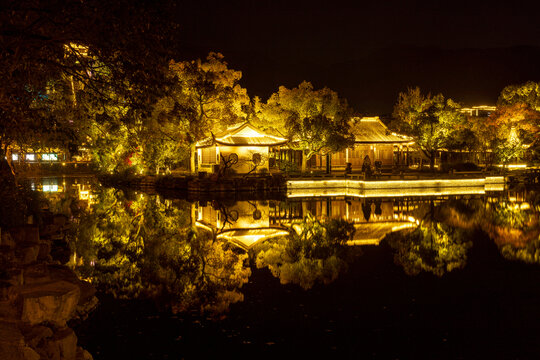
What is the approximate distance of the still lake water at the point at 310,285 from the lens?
7.53m

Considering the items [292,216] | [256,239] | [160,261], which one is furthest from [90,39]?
[292,216]

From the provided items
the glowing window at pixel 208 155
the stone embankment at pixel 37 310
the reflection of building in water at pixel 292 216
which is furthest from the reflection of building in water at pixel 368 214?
the glowing window at pixel 208 155

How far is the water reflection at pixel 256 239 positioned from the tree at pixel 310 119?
9397 mm

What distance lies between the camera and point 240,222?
20172mm

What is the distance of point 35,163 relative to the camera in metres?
53.8

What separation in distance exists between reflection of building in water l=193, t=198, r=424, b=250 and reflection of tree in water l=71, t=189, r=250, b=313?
4.11 feet

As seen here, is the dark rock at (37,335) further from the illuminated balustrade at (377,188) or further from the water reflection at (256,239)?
the illuminated balustrade at (377,188)

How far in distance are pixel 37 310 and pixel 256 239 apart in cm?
995

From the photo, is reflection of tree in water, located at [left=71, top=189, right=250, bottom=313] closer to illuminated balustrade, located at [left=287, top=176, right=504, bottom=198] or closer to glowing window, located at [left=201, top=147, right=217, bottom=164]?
illuminated balustrade, located at [left=287, top=176, right=504, bottom=198]

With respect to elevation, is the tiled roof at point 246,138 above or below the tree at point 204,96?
below

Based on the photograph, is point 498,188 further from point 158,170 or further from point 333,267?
point 333,267

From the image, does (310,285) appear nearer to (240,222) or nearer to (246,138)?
(240,222)

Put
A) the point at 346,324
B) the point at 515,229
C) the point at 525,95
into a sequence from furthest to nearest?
the point at 525,95
the point at 515,229
the point at 346,324

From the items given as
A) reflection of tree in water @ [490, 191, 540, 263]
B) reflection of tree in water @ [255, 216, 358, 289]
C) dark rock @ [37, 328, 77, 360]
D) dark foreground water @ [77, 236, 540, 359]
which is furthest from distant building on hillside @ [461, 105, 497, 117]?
dark rock @ [37, 328, 77, 360]
